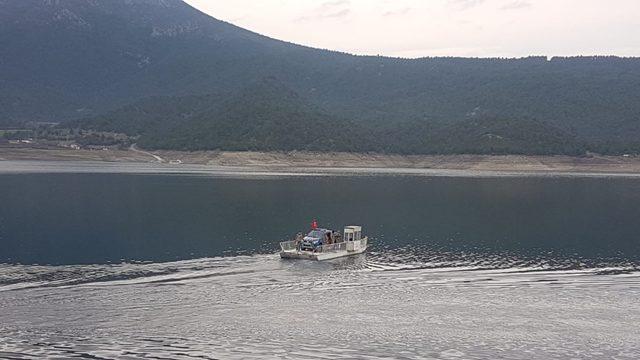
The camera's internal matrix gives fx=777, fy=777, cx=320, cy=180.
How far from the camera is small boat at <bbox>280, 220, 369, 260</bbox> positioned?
6306 centimetres

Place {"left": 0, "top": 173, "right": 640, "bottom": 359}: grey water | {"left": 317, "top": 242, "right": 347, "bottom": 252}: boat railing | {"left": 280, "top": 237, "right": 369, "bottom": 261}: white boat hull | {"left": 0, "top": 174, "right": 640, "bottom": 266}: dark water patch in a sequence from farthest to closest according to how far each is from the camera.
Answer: {"left": 0, "top": 174, "right": 640, "bottom": 266}: dark water patch, {"left": 317, "top": 242, "right": 347, "bottom": 252}: boat railing, {"left": 280, "top": 237, "right": 369, "bottom": 261}: white boat hull, {"left": 0, "top": 173, "right": 640, "bottom": 359}: grey water

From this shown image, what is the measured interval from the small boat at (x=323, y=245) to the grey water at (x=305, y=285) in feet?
5.55

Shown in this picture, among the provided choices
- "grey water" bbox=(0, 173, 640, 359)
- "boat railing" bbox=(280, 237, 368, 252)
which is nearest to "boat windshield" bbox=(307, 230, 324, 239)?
"boat railing" bbox=(280, 237, 368, 252)

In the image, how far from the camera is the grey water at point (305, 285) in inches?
1463

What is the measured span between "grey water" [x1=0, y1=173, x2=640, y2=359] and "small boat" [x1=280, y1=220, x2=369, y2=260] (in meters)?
1.69

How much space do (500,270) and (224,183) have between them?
325 ft

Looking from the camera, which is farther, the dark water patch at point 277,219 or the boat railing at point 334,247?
the dark water patch at point 277,219

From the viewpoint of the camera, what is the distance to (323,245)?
65.4 meters

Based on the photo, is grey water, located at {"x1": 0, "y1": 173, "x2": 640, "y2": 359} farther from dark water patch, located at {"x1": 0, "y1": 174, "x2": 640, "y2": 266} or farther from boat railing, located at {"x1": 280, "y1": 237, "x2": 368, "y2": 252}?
boat railing, located at {"x1": 280, "y1": 237, "x2": 368, "y2": 252}

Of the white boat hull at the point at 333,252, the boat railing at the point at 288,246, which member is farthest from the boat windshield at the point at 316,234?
the boat railing at the point at 288,246

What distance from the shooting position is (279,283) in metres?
51.8

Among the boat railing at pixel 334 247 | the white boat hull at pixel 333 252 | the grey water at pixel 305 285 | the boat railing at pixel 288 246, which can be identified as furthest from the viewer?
the boat railing at pixel 334 247

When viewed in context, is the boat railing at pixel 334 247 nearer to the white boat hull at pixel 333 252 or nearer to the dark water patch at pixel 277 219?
the white boat hull at pixel 333 252

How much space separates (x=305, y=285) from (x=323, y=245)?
13.7m
